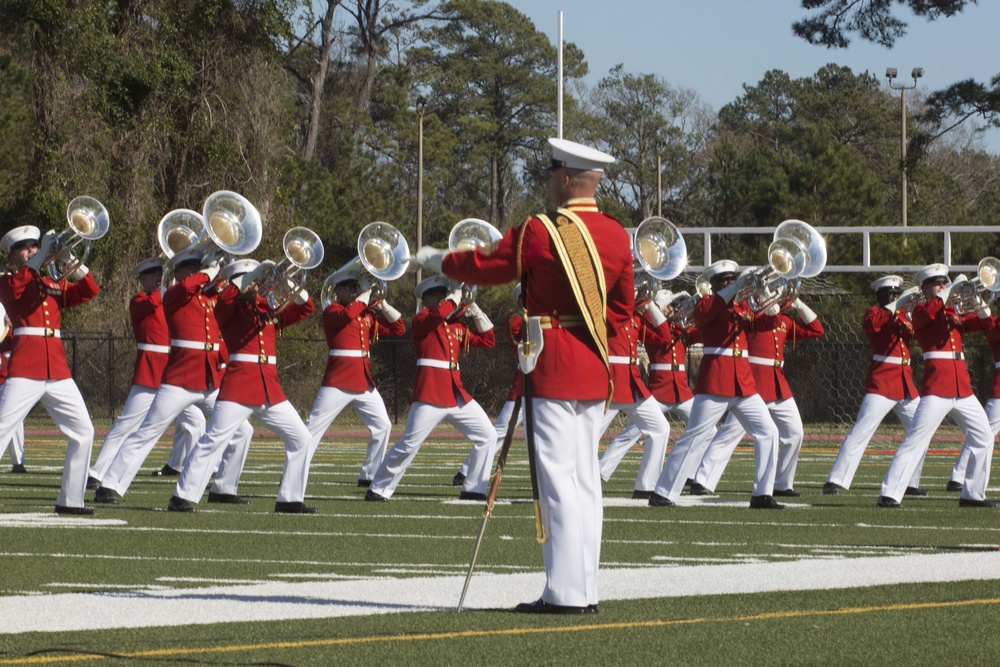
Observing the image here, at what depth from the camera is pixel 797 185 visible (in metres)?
38.7

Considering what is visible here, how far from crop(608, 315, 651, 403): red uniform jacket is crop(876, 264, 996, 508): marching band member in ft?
6.54

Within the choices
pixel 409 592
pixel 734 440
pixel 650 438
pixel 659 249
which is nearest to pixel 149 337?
pixel 650 438

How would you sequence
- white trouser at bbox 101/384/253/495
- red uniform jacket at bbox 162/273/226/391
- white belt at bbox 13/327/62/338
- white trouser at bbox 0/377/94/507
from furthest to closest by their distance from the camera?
red uniform jacket at bbox 162/273/226/391 → white trouser at bbox 101/384/253/495 → white belt at bbox 13/327/62/338 → white trouser at bbox 0/377/94/507

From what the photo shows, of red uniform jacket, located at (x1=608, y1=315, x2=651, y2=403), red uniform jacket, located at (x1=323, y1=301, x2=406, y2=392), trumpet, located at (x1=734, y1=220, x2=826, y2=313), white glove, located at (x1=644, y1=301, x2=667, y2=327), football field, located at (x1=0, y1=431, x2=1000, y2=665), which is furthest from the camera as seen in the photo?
white glove, located at (x1=644, y1=301, x2=667, y2=327)

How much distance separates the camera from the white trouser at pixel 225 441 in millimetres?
12016

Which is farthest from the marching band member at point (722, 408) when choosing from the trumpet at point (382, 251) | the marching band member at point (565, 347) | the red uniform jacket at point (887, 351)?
the marching band member at point (565, 347)

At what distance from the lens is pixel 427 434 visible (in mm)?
13391

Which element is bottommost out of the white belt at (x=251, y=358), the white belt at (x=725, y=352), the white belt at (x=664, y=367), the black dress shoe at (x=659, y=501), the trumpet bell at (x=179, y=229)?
the black dress shoe at (x=659, y=501)

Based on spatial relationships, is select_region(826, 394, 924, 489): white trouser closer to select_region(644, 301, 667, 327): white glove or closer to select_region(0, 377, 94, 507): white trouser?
select_region(644, 301, 667, 327): white glove

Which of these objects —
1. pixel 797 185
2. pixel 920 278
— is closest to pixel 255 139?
pixel 797 185

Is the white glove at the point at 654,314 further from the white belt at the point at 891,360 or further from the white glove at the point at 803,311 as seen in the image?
the white belt at the point at 891,360

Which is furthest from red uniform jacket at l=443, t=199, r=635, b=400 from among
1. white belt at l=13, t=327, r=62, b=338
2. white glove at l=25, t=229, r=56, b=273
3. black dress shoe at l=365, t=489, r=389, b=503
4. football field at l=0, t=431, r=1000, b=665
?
black dress shoe at l=365, t=489, r=389, b=503

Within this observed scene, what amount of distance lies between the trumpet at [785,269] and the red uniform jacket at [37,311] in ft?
15.8

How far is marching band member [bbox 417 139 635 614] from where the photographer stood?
22.5 feet
